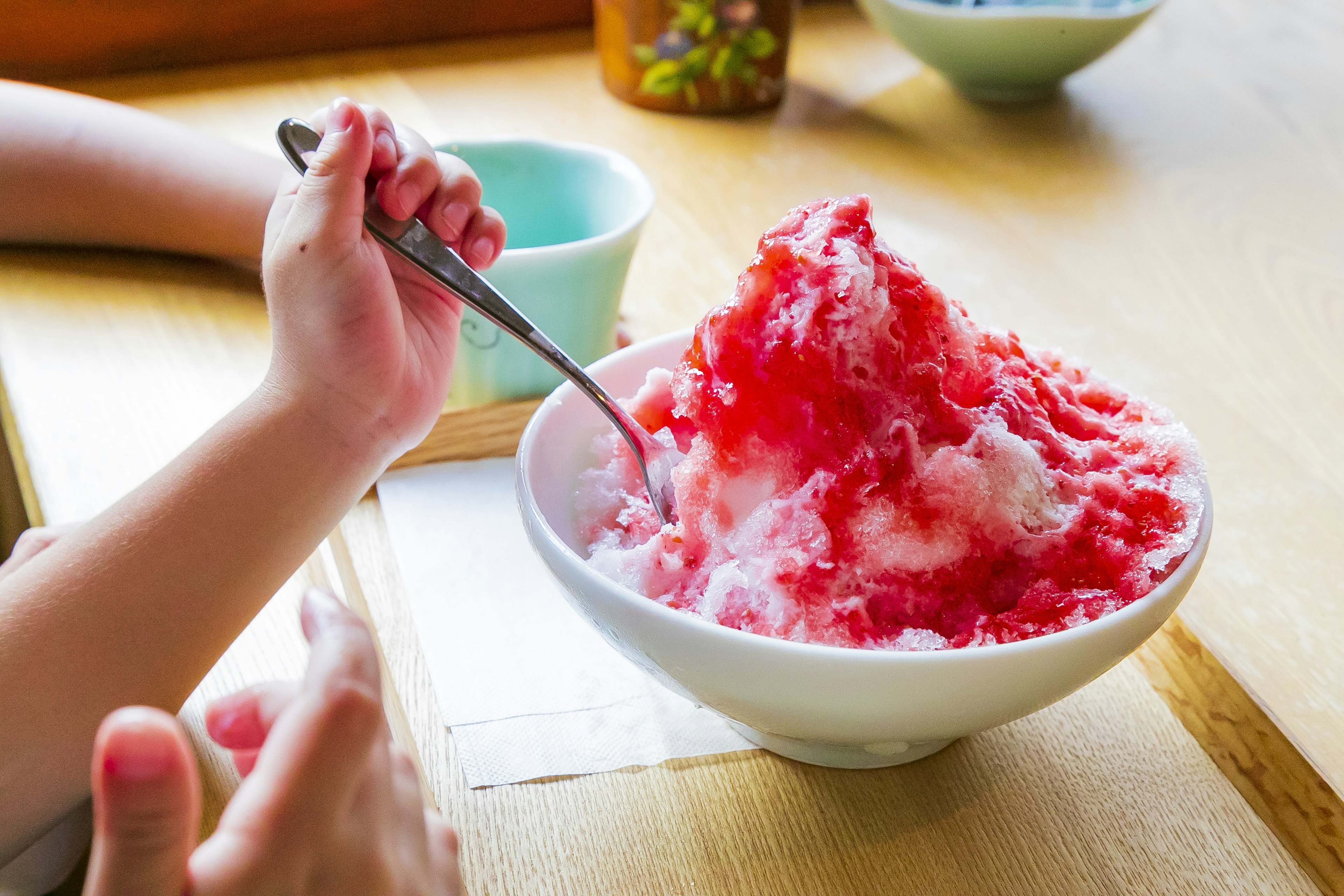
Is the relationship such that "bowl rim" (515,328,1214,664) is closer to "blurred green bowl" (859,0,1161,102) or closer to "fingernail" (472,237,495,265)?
"fingernail" (472,237,495,265)

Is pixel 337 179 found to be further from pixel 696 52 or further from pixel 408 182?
pixel 696 52

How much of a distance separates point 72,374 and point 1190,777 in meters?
0.75

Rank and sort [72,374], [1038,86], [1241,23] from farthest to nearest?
1. [1241,23]
2. [1038,86]
3. [72,374]

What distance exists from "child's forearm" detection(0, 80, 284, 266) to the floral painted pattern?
447 millimetres

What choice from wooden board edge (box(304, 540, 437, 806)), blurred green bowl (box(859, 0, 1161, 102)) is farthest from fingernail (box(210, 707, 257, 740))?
blurred green bowl (box(859, 0, 1161, 102))

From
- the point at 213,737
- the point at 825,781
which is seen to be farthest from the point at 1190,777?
the point at 213,737

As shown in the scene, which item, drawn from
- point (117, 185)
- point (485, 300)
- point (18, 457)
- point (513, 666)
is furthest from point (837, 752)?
point (117, 185)

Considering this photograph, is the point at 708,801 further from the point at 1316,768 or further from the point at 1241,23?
the point at 1241,23

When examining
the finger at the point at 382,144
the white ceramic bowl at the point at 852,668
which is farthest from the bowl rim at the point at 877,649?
the finger at the point at 382,144

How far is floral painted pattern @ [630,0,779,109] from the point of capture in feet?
3.74

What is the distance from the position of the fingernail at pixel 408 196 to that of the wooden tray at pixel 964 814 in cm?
25

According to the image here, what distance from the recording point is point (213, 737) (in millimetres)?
367

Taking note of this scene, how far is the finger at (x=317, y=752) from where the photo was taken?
1.08 feet

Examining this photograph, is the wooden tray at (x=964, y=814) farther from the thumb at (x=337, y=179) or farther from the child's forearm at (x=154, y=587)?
the thumb at (x=337, y=179)
